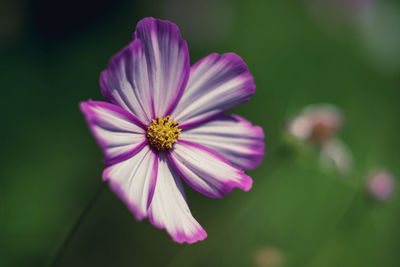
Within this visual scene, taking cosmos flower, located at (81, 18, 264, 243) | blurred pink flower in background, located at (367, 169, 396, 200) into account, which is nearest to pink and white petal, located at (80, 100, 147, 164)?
cosmos flower, located at (81, 18, 264, 243)

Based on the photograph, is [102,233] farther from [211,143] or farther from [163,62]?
[163,62]

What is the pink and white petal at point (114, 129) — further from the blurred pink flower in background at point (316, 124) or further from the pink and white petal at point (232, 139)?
the blurred pink flower in background at point (316, 124)

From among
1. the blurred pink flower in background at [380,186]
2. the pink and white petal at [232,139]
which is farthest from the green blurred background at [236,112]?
the pink and white petal at [232,139]

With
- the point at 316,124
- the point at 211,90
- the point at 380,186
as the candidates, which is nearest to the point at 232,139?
the point at 211,90

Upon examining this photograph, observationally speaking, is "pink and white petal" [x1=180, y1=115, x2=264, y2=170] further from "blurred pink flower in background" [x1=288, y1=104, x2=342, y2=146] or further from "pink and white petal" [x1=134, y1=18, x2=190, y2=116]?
"blurred pink flower in background" [x1=288, y1=104, x2=342, y2=146]

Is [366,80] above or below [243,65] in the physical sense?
below

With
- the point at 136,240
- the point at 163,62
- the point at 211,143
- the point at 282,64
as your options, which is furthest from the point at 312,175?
the point at 163,62

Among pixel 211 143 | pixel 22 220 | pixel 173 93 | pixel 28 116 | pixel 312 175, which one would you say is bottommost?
pixel 312 175
